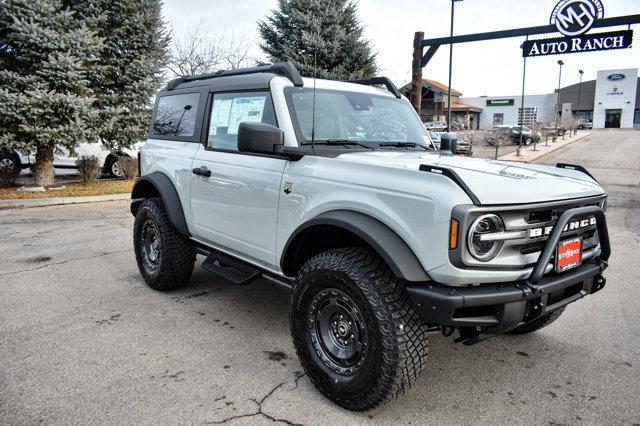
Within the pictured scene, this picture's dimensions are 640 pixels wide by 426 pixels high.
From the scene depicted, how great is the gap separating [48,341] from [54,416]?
3.70 ft

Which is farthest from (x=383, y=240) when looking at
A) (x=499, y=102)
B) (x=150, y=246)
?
(x=499, y=102)

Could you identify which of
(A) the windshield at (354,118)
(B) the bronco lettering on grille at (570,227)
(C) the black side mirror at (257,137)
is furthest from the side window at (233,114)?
(B) the bronco lettering on grille at (570,227)

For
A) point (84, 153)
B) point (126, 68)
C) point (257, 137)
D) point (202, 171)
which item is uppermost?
point (126, 68)

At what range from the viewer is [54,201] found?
10336 millimetres

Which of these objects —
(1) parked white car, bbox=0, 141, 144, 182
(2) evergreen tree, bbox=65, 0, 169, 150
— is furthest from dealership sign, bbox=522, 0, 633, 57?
(1) parked white car, bbox=0, 141, 144, 182

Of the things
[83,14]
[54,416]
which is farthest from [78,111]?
[54,416]

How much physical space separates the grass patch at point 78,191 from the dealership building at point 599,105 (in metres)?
64.1

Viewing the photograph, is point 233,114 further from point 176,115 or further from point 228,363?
point 228,363

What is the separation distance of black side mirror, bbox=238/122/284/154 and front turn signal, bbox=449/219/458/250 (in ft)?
4.15

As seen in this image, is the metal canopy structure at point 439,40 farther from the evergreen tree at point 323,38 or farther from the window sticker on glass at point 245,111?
the window sticker on glass at point 245,111

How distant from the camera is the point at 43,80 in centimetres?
1017

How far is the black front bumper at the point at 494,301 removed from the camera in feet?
7.50

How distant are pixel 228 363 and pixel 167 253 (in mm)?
1570

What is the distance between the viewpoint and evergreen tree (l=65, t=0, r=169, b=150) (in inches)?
456
